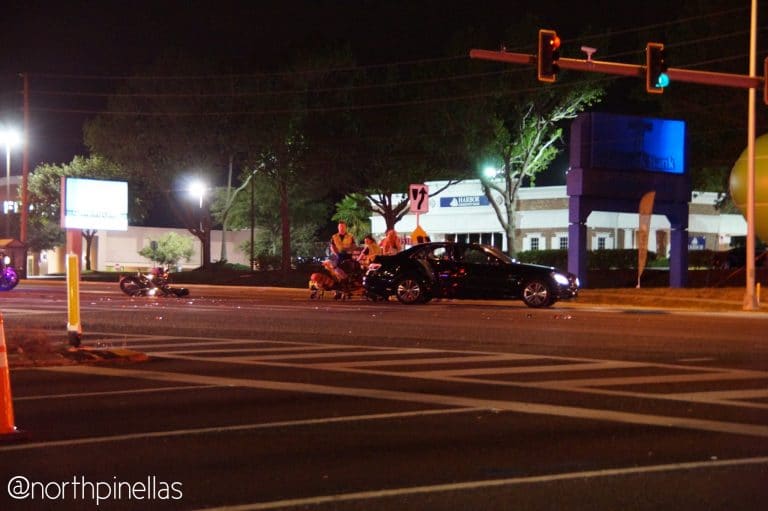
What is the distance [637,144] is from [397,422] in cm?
2713

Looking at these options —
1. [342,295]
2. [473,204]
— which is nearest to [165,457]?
[342,295]

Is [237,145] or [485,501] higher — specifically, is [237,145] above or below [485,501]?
above

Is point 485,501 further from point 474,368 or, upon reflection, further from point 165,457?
point 474,368

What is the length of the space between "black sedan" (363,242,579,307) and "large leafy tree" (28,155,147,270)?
4522 cm

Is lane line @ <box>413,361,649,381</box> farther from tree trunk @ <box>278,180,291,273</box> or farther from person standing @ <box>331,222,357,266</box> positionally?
tree trunk @ <box>278,180,291,273</box>

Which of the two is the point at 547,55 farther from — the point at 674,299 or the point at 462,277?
the point at 674,299

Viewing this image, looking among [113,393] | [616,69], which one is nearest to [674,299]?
[616,69]

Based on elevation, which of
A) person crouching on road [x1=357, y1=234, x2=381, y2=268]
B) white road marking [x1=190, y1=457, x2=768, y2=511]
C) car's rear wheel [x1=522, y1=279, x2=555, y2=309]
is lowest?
white road marking [x1=190, y1=457, x2=768, y2=511]

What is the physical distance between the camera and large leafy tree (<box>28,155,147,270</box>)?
233ft

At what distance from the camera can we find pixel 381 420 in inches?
372

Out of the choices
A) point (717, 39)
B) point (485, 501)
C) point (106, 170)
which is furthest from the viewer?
point (106, 170)

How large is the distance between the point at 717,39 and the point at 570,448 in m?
41.4

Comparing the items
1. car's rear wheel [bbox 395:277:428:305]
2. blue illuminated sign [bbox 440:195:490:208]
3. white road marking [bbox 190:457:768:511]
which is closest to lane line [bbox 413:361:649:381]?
white road marking [bbox 190:457:768:511]

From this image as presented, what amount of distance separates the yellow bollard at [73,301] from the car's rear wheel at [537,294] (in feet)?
43.3
